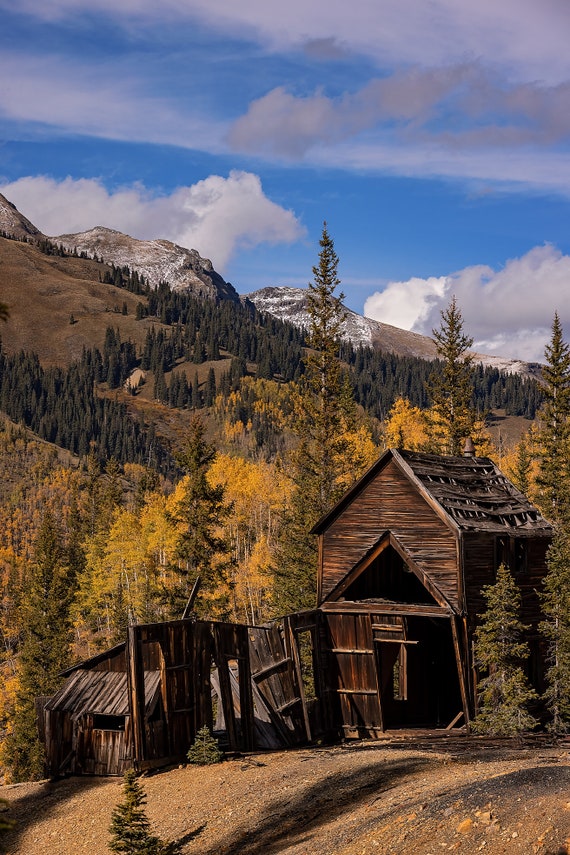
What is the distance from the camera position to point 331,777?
2002cm

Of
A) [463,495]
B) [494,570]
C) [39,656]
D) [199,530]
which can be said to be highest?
[463,495]

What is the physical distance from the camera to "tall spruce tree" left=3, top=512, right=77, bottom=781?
59375 millimetres

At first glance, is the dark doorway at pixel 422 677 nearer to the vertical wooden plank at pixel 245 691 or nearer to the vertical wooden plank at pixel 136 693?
the vertical wooden plank at pixel 245 691

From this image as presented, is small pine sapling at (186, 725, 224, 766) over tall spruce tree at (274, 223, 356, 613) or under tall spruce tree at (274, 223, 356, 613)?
under

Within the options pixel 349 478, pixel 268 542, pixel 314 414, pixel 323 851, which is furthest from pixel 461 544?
pixel 268 542

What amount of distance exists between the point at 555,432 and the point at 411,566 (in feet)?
80.2

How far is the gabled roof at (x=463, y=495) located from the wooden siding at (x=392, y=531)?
338 millimetres

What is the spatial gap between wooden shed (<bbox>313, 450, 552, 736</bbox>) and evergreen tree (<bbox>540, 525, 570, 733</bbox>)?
51cm

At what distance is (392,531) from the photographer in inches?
1188

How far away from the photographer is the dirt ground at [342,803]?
45.9 ft

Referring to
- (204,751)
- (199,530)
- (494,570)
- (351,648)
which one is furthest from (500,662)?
(199,530)

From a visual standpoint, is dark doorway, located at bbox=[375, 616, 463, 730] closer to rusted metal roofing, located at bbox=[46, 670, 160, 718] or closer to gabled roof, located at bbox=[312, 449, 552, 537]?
gabled roof, located at bbox=[312, 449, 552, 537]

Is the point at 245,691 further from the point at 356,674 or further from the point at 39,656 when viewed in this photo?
the point at 39,656

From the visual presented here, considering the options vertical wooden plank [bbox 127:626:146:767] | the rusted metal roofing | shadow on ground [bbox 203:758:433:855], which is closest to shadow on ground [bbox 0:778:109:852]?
vertical wooden plank [bbox 127:626:146:767]
